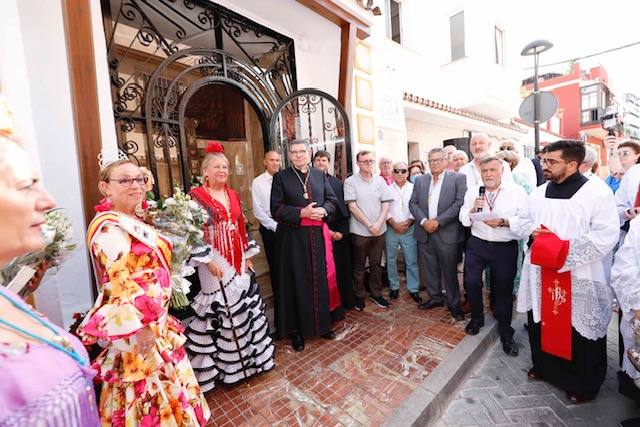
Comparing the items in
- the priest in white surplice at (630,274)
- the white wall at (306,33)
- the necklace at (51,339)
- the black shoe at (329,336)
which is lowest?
the black shoe at (329,336)

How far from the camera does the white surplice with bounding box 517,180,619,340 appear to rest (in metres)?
2.34

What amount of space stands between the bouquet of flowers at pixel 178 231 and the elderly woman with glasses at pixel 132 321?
16 cm

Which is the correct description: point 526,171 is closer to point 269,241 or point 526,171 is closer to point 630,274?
point 630,274

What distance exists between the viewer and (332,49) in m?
4.87

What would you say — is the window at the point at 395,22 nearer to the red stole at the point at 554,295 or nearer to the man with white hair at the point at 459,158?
the man with white hair at the point at 459,158

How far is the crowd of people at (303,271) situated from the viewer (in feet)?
2.72

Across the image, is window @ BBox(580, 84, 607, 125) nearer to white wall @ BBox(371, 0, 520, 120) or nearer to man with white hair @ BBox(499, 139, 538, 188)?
white wall @ BBox(371, 0, 520, 120)

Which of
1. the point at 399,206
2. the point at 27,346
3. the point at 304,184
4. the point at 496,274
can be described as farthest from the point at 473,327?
the point at 27,346

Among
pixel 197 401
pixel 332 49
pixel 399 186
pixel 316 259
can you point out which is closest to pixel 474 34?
pixel 332 49

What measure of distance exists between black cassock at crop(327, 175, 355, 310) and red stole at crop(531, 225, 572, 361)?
82.1 inches

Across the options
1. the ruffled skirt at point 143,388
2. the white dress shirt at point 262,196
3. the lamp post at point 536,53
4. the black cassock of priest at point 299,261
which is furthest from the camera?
the lamp post at point 536,53

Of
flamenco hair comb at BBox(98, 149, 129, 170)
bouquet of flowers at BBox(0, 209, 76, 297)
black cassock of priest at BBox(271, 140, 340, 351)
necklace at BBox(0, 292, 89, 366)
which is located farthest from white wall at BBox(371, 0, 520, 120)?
necklace at BBox(0, 292, 89, 366)

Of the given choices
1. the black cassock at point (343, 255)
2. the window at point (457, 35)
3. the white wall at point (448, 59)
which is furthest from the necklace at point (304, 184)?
the window at point (457, 35)

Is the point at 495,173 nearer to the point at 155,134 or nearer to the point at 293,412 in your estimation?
the point at 293,412
